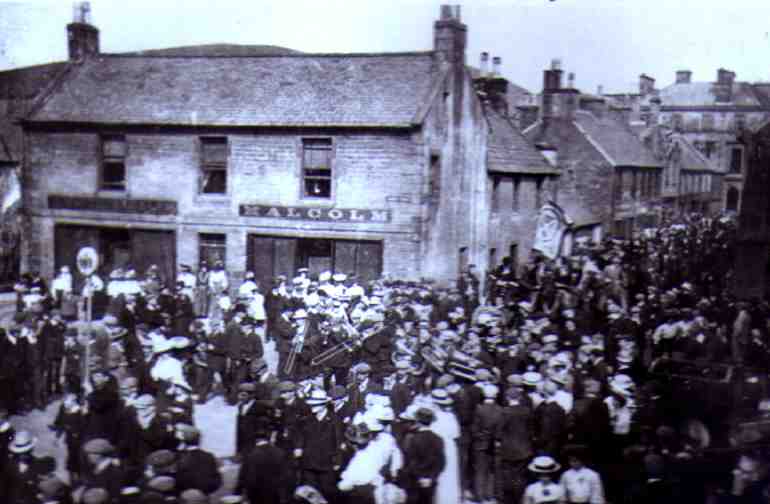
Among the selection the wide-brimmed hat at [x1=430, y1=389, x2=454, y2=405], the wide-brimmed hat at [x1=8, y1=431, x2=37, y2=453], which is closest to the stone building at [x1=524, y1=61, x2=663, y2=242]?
the wide-brimmed hat at [x1=430, y1=389, x2=454, y2=405]

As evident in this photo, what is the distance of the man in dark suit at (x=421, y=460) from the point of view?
22.5 feet

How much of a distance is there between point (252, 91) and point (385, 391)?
1079 centimetres

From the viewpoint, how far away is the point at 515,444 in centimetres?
758

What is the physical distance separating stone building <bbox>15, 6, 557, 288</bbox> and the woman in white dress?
582cm

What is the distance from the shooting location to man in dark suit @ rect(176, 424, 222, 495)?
6078mm

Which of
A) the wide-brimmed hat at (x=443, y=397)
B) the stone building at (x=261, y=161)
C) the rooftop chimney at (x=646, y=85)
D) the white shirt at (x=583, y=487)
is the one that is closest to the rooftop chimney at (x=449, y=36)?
the stone building at (x=261, y=161)

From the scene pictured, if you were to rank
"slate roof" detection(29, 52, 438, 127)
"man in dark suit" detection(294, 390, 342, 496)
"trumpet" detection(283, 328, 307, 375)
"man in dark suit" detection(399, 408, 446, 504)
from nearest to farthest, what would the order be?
"man in dark suit" detection(399, 408, 446, 504), "man in dark suit" detection(294, 390, 342, 496), "trumpet" detection(283, 328, 307, 375), "slate roof" detection(29, 52, 438, 127)

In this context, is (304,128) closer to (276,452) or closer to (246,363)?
(246,363)

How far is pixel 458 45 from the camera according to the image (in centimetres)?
1719

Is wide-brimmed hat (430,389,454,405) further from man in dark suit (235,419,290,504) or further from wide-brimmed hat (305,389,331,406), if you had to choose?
man in dark suit (235,419,290,504)

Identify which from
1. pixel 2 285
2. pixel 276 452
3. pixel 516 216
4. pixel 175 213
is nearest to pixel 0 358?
pixel 276 452

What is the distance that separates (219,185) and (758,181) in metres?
12.0

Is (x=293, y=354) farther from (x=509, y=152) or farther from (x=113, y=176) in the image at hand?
(x=509, y=152)

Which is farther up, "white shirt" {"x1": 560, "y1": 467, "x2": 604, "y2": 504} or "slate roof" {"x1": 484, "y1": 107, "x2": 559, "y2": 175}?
"slate roof" {"x1": 484, "y1": 107, "x2": 559, "y2": 175}
